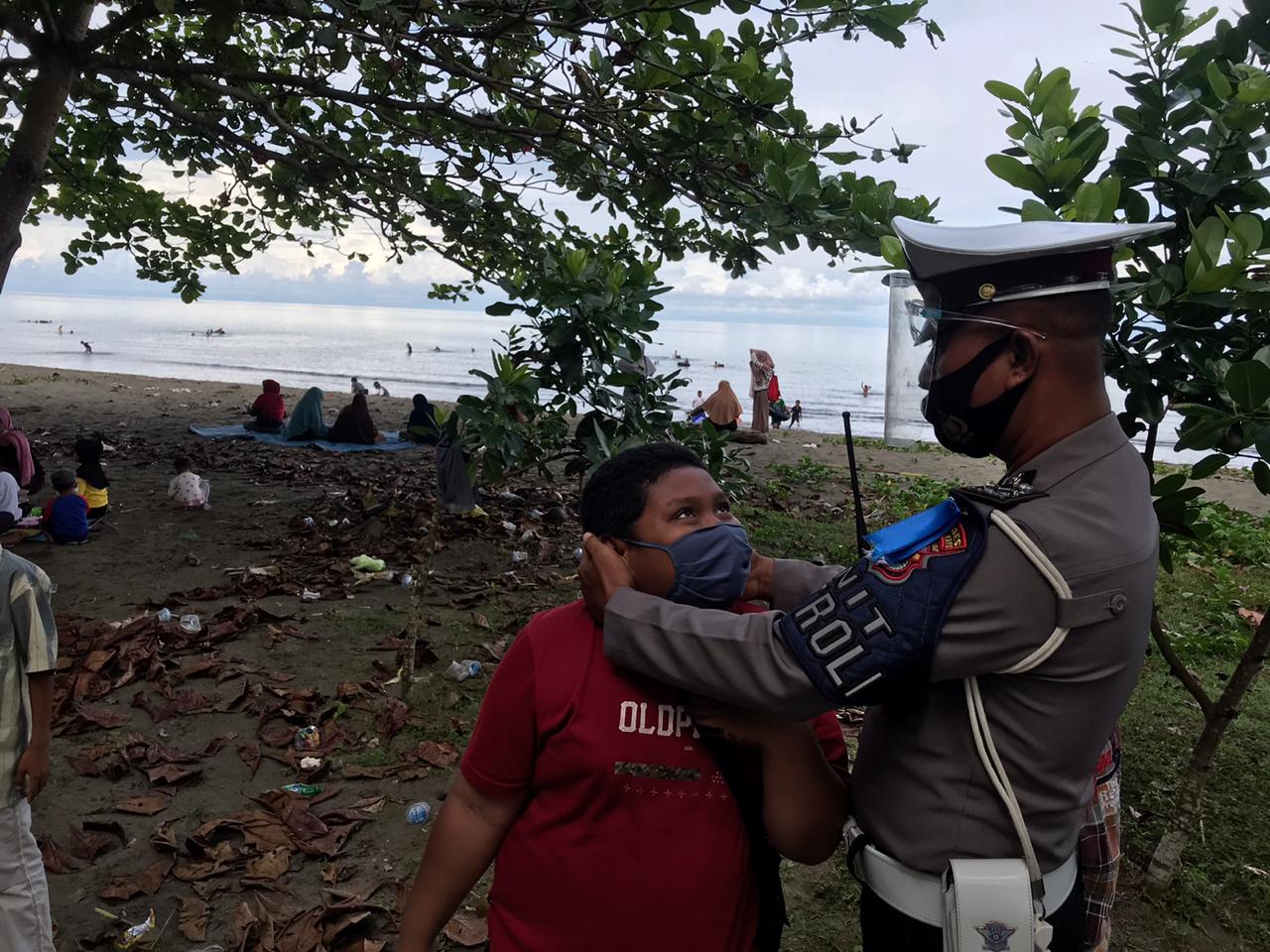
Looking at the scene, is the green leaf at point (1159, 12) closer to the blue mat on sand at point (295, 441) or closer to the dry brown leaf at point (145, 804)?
the dry brown leaf at point (145, 804)

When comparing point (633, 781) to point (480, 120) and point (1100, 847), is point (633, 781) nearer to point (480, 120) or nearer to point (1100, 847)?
point (1100, 847)

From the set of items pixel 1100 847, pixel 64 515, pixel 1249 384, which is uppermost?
pixel 1249 384

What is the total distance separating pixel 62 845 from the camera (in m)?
3.88

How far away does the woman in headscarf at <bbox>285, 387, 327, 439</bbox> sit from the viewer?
14.3m

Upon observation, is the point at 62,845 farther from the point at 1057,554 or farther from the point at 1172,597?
the point at 1172,597

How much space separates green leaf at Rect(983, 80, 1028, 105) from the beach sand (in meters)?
3.81

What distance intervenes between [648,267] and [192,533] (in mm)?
6489

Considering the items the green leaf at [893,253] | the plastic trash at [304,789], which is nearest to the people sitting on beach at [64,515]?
the plastic trash at [304,789]

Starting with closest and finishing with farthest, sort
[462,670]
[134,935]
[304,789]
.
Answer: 1. [134,935]
2. [304,789]
3. [462,670]

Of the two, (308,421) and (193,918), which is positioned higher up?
(308,421)

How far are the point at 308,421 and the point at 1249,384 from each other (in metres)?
13.9

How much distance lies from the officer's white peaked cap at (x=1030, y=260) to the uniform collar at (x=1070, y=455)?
266 mm

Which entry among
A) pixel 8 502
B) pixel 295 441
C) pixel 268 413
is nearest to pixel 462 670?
pixel 8 502

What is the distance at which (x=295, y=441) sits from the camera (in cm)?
1414
